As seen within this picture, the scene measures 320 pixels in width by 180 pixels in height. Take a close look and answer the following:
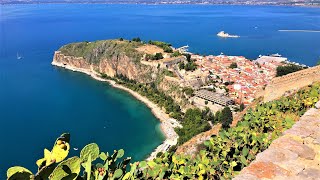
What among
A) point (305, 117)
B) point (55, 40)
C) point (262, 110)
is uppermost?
point (305, 117)

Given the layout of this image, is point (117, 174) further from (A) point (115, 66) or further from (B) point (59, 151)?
(A) point (115, 66)

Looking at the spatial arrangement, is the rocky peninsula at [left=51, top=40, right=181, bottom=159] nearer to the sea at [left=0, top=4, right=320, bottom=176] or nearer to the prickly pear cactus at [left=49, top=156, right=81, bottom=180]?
the sea at [left=0, top=4, right=320, bottom=176]

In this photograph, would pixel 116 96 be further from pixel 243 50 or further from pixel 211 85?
pixel 243 50

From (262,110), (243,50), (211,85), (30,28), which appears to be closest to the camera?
(262,110)

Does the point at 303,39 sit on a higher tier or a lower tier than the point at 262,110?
lower

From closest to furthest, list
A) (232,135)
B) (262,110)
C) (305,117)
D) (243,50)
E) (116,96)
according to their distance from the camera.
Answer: (305,117), (232,135), (262,110), (116,96), (243,50)

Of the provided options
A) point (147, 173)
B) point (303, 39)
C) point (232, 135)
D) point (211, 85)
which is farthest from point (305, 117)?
point (303, 39)

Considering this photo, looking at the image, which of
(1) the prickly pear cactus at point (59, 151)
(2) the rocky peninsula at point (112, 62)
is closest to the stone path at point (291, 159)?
(1) the prickly pear cactus at point (59, 151)

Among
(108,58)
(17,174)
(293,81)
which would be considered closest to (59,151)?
(17,174)
